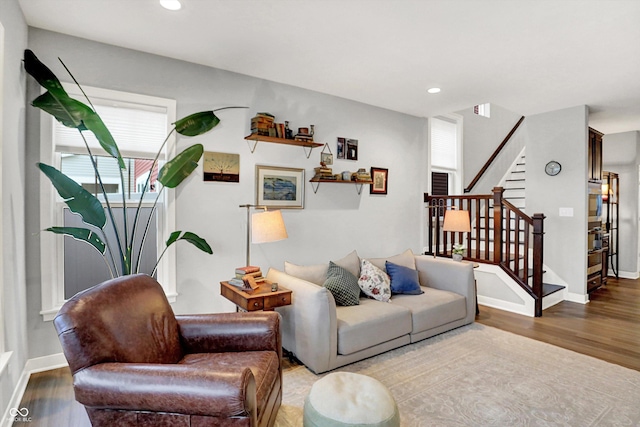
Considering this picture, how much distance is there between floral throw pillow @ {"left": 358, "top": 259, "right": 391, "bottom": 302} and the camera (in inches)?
137

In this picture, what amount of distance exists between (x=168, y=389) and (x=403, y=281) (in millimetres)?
2720

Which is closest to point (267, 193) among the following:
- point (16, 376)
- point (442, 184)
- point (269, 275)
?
point (269, 275)

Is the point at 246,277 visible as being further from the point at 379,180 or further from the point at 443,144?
the point at 443,144

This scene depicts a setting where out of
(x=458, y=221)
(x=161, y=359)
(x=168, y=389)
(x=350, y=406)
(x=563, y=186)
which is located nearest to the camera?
(x=168, y=389)

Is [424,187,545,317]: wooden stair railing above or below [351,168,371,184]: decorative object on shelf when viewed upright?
below

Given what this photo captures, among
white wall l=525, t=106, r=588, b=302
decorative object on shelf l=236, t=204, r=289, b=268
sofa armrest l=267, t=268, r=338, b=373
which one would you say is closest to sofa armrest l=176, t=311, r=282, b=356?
sofa armrest l=267, t=268, r=338, b=373

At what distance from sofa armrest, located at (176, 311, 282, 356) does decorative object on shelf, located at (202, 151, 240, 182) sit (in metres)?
1.60

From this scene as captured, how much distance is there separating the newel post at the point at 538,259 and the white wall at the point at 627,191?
3663 mm

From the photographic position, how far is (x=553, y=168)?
506cm

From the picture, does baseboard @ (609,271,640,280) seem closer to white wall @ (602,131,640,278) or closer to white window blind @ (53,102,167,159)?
white wall @ (602,131,640,278)

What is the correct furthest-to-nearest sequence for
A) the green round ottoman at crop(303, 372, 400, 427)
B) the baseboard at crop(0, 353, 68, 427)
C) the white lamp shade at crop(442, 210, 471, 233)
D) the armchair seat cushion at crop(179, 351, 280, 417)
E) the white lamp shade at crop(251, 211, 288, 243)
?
1. the white lamp shade at crop(442, 210, 471, 233)
2. the white lamp shade at crop(251, 211, 288, 243)
3. the baseboard at crop(0, 353, 68, 427)
4. the armchair seat cushion at crop(179, 351, 280, 417)
5. the green round ottoman at crop(303, 372, 400, 427)

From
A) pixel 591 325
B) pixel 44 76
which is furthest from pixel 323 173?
pixel 591 325

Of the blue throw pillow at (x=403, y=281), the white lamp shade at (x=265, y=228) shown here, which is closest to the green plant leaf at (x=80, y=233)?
the white lamp shade at (x=265, y=228)

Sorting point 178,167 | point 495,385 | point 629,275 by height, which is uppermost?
point 178,167
